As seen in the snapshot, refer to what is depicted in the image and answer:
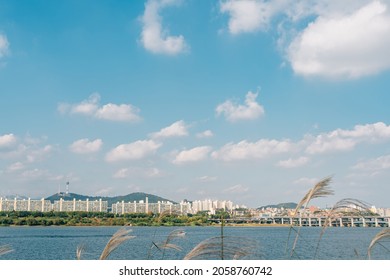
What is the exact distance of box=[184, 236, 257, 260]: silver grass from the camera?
2455 mm

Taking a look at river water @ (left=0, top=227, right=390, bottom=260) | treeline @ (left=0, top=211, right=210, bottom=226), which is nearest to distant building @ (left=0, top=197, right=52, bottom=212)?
treeline @ (left=0, top=211, right=210, bottom=226)

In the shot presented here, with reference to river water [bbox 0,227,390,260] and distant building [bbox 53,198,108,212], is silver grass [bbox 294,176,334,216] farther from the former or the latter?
distant building [bbox 53,198,108,212]

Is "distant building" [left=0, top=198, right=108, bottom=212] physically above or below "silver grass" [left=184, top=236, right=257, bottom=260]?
above

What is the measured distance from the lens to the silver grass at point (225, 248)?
8.05ft

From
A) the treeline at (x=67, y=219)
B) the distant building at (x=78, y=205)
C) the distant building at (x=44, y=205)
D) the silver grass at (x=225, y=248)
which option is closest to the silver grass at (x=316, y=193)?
the silver grass at (x=225, y=248)

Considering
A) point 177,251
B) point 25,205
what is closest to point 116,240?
point 177,251

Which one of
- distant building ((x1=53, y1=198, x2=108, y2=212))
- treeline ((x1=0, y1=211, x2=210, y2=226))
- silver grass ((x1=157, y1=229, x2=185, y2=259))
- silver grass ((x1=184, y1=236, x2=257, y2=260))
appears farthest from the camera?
distant building ((x1=53, y1=198, x2=108, y2=212))

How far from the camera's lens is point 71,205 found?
129375mm

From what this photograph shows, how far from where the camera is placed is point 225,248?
2.53 m

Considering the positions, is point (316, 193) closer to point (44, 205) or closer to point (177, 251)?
point (177, 251)
